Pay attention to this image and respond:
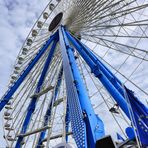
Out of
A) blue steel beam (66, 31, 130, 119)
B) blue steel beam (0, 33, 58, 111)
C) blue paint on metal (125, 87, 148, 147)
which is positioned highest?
blue steel beam (0, 33, 58, 111)

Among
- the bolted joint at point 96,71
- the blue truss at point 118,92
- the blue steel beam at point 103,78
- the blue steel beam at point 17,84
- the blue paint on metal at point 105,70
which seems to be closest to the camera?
the blue truss at point 118,92

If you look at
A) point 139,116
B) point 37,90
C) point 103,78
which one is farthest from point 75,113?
point 37,90

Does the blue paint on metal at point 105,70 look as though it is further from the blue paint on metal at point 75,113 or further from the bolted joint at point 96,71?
the blue paint on metal at point 75,113

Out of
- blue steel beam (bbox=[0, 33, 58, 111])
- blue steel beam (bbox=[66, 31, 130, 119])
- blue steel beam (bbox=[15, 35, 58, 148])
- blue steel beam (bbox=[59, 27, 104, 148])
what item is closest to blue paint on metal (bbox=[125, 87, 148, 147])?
blue steel beam (bbox=[66, 31, 130, 119])

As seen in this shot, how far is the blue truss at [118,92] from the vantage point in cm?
706

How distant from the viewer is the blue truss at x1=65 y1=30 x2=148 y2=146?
23.2ft

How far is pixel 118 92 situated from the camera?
9406mm

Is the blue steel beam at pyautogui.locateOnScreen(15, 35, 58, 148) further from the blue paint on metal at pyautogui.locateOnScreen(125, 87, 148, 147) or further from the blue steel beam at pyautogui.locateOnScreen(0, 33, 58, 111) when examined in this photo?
the blue paint on metal at pyautogui.locateOnScreen(125, 87, 148, 147)

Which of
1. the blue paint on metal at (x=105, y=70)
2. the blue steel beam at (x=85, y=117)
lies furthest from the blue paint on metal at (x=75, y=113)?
the blue paint on metal at (x=105, y=70)

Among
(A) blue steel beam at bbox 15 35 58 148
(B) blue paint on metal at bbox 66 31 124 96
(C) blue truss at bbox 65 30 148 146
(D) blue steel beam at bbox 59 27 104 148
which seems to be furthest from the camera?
(A) blue steel beam at bbox 15 35 58 148

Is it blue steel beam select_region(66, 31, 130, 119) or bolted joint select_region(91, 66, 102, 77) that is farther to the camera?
bolted joint select_region(91, 66, 102, 77)

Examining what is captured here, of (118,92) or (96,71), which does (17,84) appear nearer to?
(96,71)

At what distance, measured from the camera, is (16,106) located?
50.4 feet

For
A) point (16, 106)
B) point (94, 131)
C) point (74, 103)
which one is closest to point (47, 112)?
point (16, 106)
